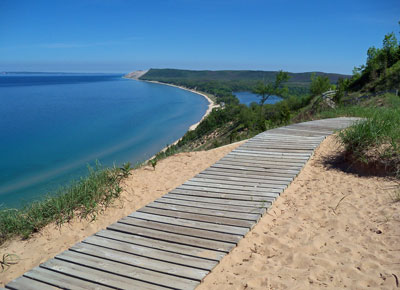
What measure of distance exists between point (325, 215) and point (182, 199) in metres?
2.08

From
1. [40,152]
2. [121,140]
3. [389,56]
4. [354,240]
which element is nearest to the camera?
[354,240]

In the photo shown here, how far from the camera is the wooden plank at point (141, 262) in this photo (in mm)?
3055

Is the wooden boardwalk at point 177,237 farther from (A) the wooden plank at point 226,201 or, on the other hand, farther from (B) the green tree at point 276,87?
(B) the green tree at point 276,87

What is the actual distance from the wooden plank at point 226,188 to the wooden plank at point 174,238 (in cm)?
147

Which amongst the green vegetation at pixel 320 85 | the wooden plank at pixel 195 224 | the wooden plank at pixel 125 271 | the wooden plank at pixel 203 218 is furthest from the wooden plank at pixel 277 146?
the green vegetation at pixel 320 85

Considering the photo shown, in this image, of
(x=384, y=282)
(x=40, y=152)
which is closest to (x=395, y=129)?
(x=384, y=282)

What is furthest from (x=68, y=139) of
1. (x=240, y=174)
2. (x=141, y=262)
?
(x=141, y=262)

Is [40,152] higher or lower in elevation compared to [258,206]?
lower

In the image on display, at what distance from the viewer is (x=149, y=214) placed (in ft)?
14.7

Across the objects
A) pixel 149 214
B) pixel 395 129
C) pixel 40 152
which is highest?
pixel 395 129

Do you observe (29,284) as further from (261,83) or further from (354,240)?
(261,83)

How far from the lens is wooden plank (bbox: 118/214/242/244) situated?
145 inches

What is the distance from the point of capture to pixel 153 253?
3.45 meters

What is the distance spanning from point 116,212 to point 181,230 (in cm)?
177
